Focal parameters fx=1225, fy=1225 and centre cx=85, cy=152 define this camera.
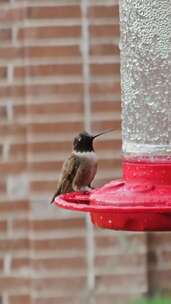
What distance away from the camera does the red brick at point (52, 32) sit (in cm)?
617

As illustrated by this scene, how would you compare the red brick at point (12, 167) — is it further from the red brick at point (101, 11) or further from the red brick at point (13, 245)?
the red brick at point (101, 11)

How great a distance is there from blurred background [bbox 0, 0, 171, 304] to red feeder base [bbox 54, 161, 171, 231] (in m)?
2.25

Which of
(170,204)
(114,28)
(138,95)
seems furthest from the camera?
(114,28)

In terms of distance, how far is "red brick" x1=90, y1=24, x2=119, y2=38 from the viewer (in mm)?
6156

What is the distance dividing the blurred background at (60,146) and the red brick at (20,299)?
0.05 metres

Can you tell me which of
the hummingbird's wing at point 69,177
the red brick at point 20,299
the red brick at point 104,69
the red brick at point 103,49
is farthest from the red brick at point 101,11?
the red brick at point 20,299

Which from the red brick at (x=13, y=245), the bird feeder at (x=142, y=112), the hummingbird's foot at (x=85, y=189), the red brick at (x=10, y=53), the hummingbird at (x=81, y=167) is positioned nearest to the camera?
the bird feeder at (x=142, y=112)

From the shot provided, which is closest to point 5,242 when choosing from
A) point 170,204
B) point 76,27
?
point 76,27

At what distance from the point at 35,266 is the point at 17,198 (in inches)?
14.4

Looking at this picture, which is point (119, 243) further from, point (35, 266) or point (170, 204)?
point (170, 204)

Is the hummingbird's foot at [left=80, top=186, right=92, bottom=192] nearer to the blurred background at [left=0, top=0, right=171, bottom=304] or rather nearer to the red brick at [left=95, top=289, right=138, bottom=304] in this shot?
the blurred background at [left=0, top=0, right=171, bottom=304]

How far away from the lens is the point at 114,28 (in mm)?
6160

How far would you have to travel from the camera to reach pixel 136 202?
3.62 meters

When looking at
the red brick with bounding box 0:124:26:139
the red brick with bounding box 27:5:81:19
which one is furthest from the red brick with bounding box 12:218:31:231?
the red brick with bounding box 27:5:81:19
